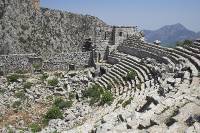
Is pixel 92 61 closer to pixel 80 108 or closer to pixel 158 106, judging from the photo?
pixel 80 108

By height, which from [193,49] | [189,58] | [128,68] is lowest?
[128,68]

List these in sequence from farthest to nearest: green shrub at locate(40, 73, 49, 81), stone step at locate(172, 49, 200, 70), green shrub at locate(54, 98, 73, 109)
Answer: green shrub at locate(40, 73, 49, 81)
green shrub at locate(54, 98, 73, 109)
stone step at locate(172, 49, 200, 70)

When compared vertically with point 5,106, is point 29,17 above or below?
above

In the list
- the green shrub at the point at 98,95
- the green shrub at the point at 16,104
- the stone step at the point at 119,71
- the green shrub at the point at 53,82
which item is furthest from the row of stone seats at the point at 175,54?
the green shrub at the point at 16,104

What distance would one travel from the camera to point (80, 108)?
28500 millimetres

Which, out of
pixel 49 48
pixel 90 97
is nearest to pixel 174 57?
pixel 90 97

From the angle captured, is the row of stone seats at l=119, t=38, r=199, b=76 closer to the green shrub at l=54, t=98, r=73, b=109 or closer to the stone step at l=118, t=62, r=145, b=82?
the stone step at l=118, t=62, r=145, b=82

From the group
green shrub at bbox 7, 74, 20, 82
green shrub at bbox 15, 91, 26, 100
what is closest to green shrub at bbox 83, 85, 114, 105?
green shrub at bbox 15, 91, 26, 100

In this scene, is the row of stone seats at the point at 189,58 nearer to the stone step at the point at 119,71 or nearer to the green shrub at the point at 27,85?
the stone step at the point at 119,71

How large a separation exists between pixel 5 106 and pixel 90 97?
660cm

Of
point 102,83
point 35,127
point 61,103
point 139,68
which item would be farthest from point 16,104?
point 139,68

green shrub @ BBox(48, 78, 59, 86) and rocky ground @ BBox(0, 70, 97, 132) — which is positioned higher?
green shrub @ BBox(48, 78, 59, 86)

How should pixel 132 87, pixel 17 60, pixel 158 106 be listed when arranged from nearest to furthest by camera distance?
pixel 158 106
pixel 132 87
pixel 17 60

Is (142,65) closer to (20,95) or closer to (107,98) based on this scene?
(107,98)
